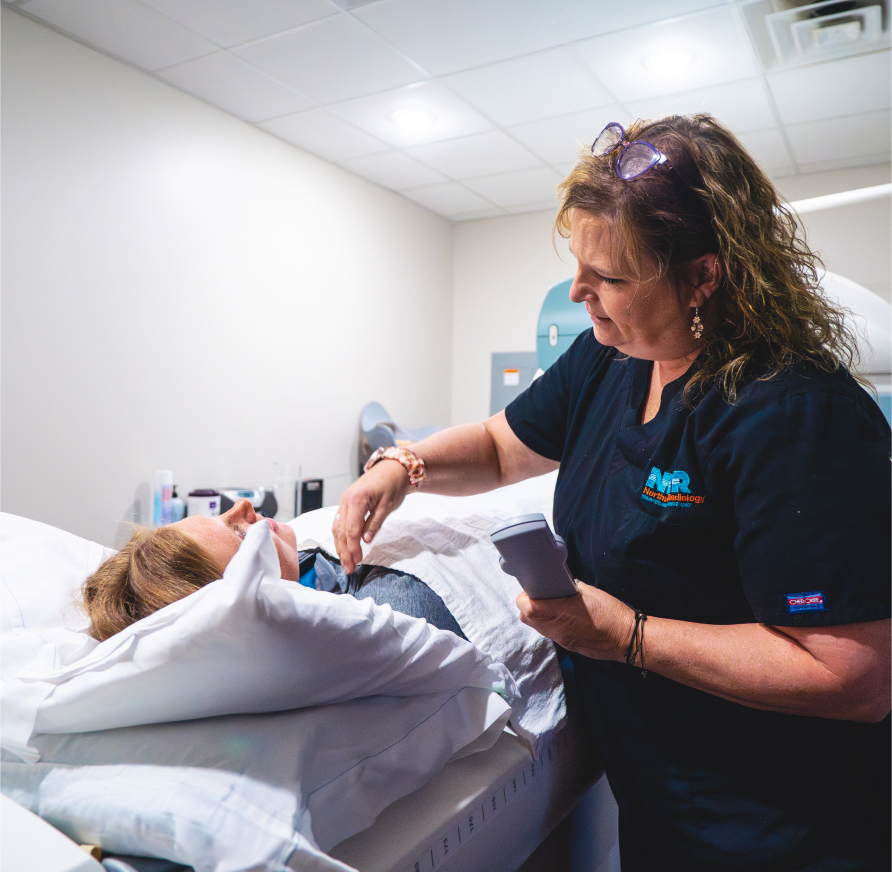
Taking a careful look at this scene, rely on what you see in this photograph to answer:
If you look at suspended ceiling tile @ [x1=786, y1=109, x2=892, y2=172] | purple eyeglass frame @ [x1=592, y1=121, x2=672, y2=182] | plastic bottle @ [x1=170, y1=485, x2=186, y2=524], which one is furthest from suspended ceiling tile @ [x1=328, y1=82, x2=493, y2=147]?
purple eyeglass frame @ [x1=592, y1=121, x2=672, y2=182]

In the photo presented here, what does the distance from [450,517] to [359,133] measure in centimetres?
275

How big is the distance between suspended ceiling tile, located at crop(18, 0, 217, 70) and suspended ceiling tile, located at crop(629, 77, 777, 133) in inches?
74.2

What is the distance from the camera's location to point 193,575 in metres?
1.11

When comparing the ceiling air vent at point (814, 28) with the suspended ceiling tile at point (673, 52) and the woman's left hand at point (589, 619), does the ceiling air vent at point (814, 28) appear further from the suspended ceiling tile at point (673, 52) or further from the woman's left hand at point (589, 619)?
the woman's left hand at point (589, 619)

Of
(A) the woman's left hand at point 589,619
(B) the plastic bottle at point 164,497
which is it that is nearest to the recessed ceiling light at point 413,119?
(B) the plastic bottle at point 164,497

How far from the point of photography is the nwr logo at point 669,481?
0.88 meters

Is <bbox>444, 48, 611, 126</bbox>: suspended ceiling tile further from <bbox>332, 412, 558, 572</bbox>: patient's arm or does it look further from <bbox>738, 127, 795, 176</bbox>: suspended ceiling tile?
<bbox>332, 412, 558, 572</bbox>: patient's arm

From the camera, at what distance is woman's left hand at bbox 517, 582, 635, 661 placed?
874mm

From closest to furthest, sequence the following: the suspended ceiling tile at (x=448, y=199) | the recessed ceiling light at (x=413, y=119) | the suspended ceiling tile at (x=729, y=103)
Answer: the suspended ceiling tile at (x=729, y=103), the recessed ceiling light at (x=413, y=119), the suspended ceiling tile at (x=448, y=199)

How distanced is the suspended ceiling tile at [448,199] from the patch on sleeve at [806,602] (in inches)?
155

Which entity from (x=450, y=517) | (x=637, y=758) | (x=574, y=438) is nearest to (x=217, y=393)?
(x=450, y=517)

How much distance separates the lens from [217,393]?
329cm

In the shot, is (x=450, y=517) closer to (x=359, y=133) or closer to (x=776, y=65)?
(x=776, y=65)

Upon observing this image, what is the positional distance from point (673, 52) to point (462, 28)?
822mm
